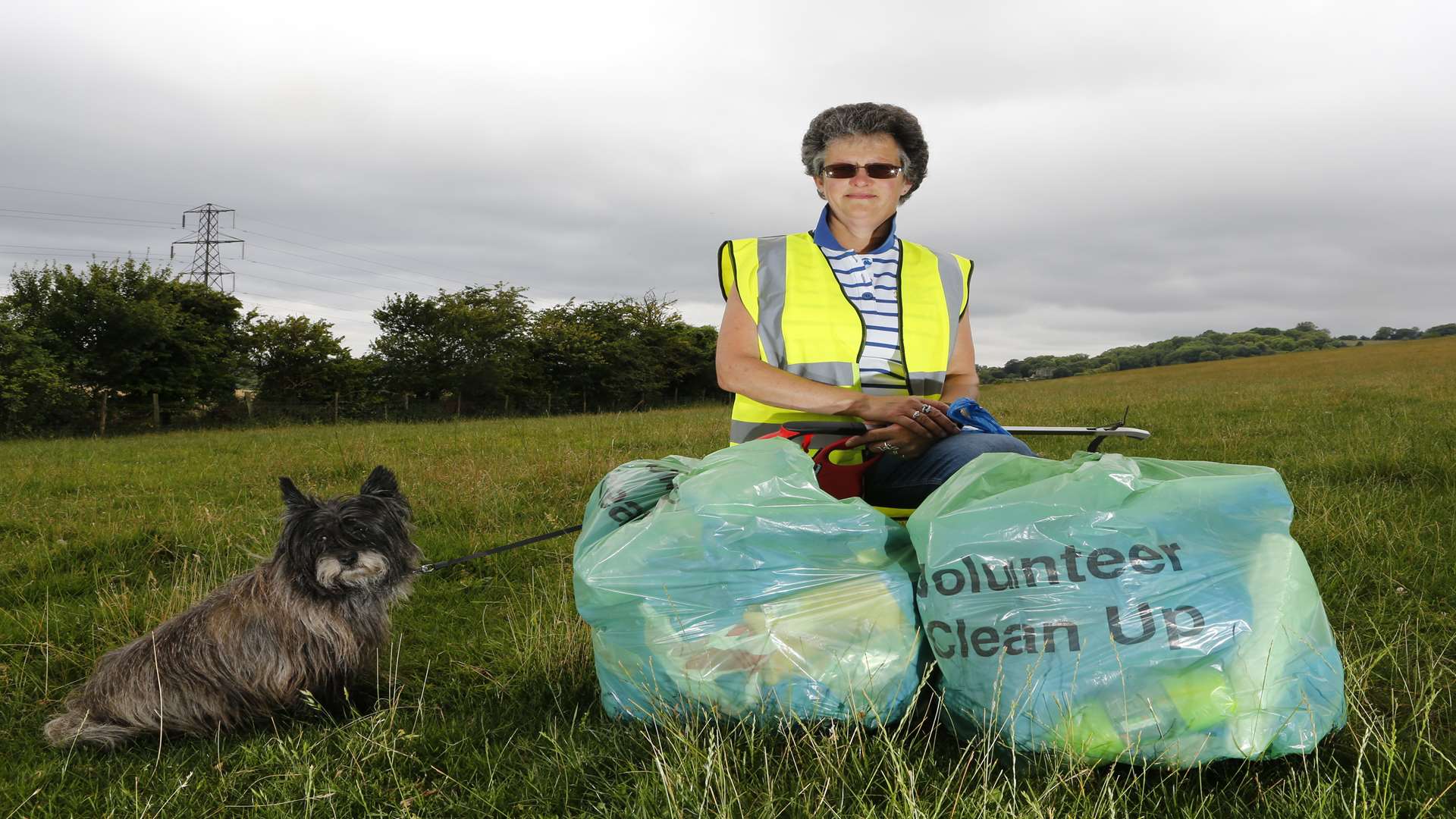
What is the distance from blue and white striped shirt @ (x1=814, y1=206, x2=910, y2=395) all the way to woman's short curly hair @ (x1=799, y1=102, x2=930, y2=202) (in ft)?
0.83

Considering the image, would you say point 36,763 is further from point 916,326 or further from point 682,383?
point 682,383

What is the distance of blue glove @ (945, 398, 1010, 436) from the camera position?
280 cm

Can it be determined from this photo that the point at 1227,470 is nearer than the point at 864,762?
No

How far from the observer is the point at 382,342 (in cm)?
3088

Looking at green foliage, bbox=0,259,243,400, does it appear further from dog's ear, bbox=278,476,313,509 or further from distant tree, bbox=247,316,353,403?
dog's ear, bbox=278,476,313,509

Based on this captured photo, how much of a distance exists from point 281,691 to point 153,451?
1260cm

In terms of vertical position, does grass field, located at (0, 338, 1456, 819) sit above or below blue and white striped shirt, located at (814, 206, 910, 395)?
A: below

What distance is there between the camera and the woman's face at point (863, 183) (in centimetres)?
324

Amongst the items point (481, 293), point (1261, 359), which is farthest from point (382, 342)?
point (1261, 359)

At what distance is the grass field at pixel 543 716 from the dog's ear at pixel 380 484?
0.62 metres

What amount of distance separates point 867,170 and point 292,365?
29098mm

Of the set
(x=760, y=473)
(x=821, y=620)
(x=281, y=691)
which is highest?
(x=760, y=473)

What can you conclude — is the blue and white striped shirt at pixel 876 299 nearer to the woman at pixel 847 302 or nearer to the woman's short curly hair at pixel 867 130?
the woman at pixel 847 302

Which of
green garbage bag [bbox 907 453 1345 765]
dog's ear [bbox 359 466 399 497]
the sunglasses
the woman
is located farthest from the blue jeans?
dog's ear [bbox 359 466 399 497]
